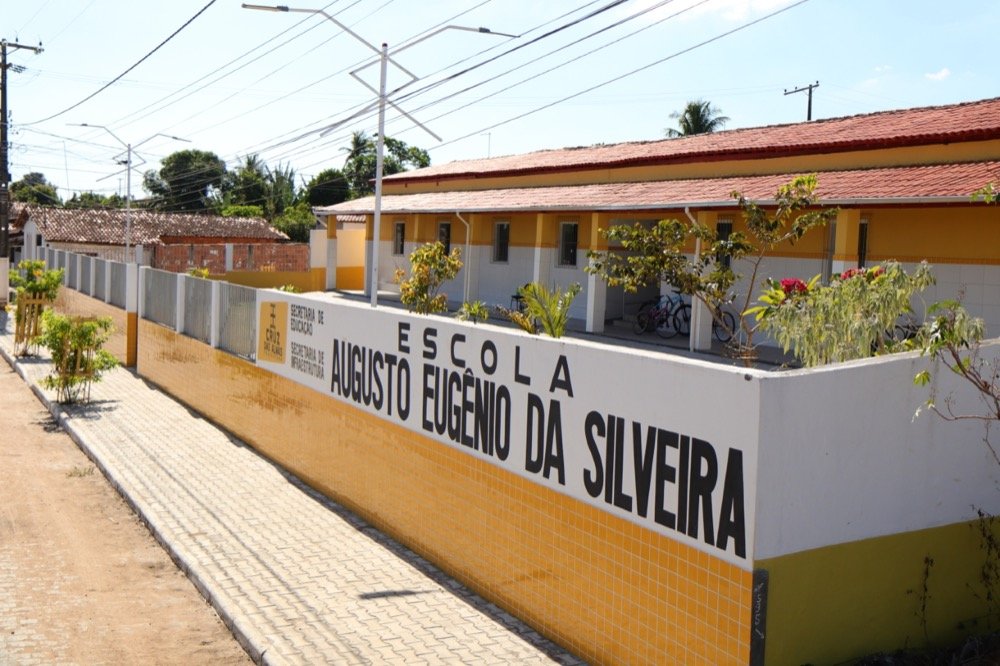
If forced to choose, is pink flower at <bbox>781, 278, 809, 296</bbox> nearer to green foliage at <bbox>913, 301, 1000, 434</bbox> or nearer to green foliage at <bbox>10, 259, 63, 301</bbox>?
green foliage at <bbox>913, 301, 1000, 434</bbox>

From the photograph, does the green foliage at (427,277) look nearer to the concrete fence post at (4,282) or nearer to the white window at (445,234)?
the white window at (445,234)

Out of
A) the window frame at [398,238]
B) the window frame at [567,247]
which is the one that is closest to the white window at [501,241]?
the window frame at [567,247]

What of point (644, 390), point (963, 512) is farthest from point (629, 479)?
point (963, 512)

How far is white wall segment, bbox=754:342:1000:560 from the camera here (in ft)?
18.3

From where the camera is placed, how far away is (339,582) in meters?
8.51

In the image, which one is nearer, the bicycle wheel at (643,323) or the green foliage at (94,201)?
the bicycle wheel at (643,323)

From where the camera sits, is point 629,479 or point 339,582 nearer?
point 629,479

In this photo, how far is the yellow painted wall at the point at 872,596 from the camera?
18.4 ft

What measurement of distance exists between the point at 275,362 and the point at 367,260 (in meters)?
19.3

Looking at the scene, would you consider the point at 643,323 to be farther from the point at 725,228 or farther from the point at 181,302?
the point at 181,302

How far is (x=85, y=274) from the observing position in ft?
92.5

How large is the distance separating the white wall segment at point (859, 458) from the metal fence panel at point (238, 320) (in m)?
9.67

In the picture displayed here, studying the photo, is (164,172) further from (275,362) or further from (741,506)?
(741,506)

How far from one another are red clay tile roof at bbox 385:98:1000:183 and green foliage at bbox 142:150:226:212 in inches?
2327
